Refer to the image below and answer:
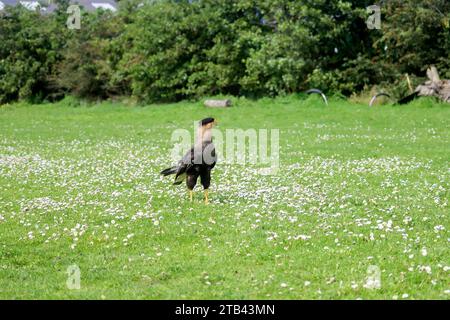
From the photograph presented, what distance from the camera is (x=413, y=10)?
34281mm

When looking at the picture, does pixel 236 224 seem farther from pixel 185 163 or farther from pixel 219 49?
pixel 219 49

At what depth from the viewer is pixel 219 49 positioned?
41.2 meters

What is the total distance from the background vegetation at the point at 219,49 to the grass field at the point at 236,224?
1505 cm

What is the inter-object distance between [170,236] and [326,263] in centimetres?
292

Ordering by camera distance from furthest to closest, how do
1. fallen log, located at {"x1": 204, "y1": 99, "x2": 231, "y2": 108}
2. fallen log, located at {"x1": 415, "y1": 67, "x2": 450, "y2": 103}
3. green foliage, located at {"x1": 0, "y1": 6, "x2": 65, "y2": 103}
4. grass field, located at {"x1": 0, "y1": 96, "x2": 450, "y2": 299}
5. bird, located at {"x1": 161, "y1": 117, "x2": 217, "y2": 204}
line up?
green foliage, located at {"x1": 0, "y1": 6, "x2": 65, "y2": 103} < fallen log, located at {"x1": 204, "y1": 99, "x2": 231, "y2": 108} < fallen log, located at {"x1": 415, "y1": 67, "x2": 450, "y2": 103} < bird, located at {"x1": 161, "y1": 117, "x2": 217, "y2": 204} < grass field, located at {"x1": 0, "y1": 96, "x2": 450, "y2": 299}

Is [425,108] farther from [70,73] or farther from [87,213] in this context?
[70,73]

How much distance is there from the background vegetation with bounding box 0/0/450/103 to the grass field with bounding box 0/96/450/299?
15049 mm

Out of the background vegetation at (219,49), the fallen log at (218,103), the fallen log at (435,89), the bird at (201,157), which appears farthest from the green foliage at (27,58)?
the bird at (201,157)

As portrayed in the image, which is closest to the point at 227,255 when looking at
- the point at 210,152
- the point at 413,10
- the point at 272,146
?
the point at 210,152

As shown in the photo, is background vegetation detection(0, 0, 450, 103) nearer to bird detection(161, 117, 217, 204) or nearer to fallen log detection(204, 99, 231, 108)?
fallen log detection(204, 99, 231, 108)

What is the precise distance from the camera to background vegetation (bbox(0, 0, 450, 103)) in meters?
36.2

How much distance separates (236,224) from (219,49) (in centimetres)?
3172

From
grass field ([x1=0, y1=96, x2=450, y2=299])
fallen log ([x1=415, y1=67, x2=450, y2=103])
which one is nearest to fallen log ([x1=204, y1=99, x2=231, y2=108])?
fallen log ([x1=415, y1=67, x2=450, y2=103])
